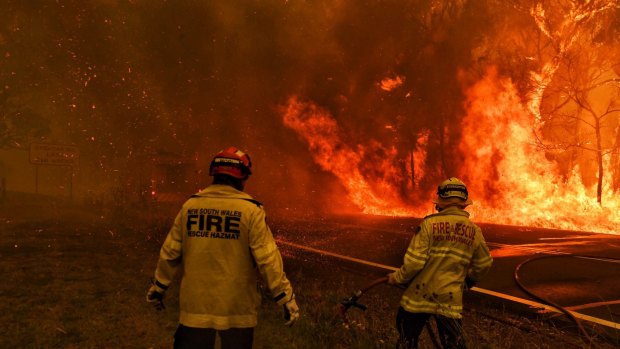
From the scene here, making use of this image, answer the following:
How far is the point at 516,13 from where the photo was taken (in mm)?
18859

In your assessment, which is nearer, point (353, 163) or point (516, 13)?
point (516, 13)

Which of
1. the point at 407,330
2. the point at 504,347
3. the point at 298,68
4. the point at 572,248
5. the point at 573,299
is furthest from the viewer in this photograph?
the point at 298,68

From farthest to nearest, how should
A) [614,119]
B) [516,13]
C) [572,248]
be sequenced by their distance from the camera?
[614,119] < [516,13] < [572,248]

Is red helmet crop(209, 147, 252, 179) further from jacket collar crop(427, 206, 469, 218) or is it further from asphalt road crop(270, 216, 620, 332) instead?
asphalt road crop(270, 216, 620, 332)

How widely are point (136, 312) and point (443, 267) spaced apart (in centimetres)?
434

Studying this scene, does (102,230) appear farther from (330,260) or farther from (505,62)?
(505,62)

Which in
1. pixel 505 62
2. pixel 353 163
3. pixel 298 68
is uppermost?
pixel 298 68

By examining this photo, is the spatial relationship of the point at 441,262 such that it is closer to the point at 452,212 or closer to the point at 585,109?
the point at 452,212

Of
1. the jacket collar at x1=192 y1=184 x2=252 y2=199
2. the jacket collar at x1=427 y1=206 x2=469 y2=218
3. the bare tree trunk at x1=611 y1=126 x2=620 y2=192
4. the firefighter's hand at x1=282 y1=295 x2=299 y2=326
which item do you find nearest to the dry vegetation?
the jacket collar at x1=427 y1=206 x2=469 y2=218

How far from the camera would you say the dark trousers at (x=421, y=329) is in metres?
3.74

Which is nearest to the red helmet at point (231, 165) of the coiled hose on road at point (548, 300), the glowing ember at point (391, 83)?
the coiled hose on road at point (548, 300)

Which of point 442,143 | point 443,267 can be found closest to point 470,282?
point 443,267

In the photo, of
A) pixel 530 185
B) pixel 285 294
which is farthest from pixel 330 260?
pixel 530 185

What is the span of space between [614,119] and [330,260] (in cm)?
1827
